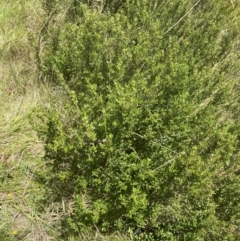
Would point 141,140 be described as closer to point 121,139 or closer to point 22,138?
point 121,139

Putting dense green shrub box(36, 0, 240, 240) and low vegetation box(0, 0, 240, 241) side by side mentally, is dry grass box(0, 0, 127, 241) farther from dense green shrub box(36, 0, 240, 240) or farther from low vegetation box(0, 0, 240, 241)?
dense green shrub box(36, 0, 240, 240)

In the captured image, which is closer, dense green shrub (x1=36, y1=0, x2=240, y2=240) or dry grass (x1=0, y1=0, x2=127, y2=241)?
dense green shrub (x1=36, y1=0, x2=240, y2=240)

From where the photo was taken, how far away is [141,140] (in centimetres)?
240

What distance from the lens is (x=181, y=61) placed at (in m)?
2.82

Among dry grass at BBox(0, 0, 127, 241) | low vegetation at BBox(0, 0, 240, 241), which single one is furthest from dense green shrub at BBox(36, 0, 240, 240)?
dry grass at BBox(0, 0, 127, 241)

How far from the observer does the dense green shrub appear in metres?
2.16

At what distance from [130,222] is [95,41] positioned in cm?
130

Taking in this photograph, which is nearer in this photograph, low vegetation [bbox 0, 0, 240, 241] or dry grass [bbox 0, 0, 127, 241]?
low vegetation [bbox 0, 0, 240, 241]

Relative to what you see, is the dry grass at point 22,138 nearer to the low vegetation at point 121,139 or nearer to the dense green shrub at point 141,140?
the low vegetation at point 121,139

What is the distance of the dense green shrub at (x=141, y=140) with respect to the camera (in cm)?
216

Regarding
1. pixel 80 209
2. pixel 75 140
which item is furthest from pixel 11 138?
pixel 80 209

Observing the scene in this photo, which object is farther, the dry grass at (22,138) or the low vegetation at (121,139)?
the dry grass at (22,138)

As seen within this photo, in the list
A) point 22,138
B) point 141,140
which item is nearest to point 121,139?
point 141,140

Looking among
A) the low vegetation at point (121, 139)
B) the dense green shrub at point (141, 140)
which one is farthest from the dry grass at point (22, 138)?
the dense green shrub at point (141, 140)
